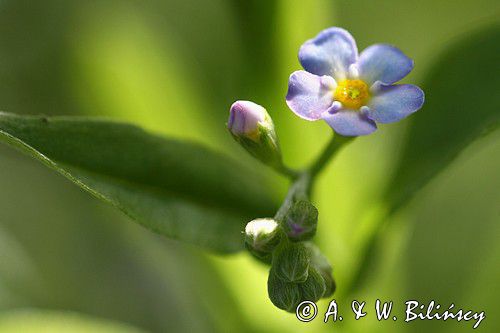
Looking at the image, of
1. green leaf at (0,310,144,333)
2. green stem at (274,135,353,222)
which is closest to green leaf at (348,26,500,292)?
green stem at (274,135,353,222)

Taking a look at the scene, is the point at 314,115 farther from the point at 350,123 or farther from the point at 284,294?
the point at 284,294

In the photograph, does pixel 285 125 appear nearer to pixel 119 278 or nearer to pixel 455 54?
A: pixel 455 54

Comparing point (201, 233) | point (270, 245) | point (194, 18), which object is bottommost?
point (270, 245)

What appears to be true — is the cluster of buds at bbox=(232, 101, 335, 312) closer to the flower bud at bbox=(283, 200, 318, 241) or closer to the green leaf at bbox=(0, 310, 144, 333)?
the flower bud at bbox=(283, 200, 318, 241)

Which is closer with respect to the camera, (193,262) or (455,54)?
(455,54)

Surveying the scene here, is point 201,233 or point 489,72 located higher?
point 489,72

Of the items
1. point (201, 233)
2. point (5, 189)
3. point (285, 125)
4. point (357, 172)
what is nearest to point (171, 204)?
point (201, 233)
